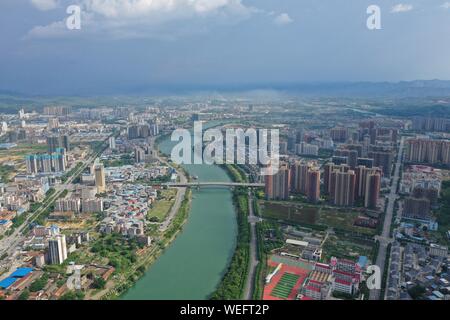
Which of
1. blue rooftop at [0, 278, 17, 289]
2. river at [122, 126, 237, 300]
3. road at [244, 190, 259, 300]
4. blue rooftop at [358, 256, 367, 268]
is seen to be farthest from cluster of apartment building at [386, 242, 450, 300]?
blue rooftop at [0, 278, 17, 289]

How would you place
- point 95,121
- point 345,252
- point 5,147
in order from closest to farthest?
1. point 345,252
2. point 5,147
3. point 95,121

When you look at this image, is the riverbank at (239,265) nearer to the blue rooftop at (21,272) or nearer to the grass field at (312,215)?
the grass field at (312,215)

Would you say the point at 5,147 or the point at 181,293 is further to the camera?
the point at 5,147

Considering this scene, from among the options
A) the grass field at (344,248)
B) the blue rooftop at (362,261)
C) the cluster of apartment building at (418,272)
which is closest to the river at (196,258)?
the grass field at (344,248)
